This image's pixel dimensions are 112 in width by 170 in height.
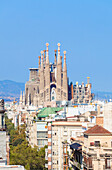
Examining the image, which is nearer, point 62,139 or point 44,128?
point 62,139

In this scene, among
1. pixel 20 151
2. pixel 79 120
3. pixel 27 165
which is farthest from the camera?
pixel 20 151

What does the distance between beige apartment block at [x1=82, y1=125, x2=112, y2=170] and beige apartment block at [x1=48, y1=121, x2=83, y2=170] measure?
26.3 metres

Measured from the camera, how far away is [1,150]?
41438 mm

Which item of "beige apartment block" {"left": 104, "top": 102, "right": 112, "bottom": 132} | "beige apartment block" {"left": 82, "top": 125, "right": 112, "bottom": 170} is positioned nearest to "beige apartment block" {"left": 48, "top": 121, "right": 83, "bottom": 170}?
"beige apartment block" {"left": 104, "top": 102, "right": 112, "bottom": 132}

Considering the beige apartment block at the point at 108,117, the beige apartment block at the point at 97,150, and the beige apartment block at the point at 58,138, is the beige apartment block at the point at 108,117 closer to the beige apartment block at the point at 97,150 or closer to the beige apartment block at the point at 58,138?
the beige apartment block at the point at 97,150

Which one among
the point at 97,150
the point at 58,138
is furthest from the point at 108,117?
the point at 58,138

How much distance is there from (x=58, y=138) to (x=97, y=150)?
3626cm

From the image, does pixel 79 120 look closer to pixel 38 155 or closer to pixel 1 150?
pixel 38 155

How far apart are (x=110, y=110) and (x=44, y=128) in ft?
184

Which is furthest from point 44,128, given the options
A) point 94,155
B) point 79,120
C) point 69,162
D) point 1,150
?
point 1,150

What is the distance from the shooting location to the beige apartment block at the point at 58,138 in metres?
83.9

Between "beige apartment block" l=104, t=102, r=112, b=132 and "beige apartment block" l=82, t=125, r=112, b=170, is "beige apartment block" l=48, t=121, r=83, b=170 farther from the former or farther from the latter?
"beige apartment block" l=82, t=125, r=112, b=170

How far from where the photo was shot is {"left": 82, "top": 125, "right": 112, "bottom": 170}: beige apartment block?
50.5 meters

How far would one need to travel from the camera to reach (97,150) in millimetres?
51281
